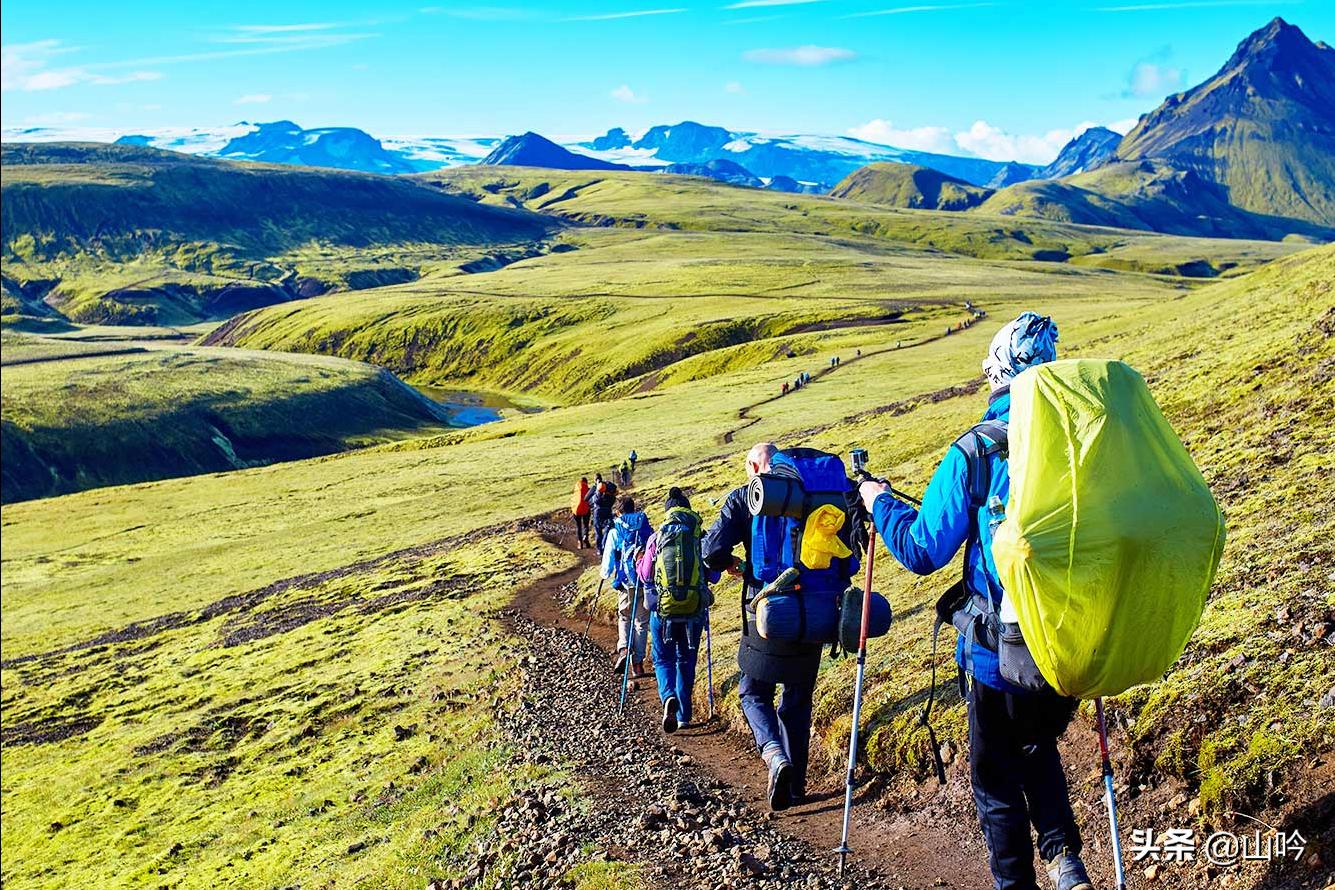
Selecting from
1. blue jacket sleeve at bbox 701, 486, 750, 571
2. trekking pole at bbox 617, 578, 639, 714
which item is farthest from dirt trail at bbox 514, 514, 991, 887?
blue jacket sleeve at bbox 701, 486, 750, 571

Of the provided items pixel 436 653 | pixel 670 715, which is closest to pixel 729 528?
pixel 670 715

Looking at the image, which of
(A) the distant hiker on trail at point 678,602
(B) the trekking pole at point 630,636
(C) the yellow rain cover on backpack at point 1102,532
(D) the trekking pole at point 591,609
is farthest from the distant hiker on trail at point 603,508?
(C) the yellow rain cover on backpack at point 1102,532

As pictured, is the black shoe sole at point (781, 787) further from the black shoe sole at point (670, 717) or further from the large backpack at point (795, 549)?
the black shoe sole at point (670, 717)

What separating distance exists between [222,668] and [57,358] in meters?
166

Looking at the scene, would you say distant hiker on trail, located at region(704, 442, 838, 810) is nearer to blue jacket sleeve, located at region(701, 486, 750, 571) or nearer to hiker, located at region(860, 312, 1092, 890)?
blue jacket sleeve, located at region(701, 486, 750, 571)

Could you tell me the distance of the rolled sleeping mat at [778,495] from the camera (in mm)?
11562

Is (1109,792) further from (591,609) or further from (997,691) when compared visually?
(591,609)

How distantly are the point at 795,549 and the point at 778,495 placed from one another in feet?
2.67

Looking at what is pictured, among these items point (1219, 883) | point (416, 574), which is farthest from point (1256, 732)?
point (416, 574)

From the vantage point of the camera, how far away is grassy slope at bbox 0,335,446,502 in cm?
13612

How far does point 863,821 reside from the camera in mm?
12602

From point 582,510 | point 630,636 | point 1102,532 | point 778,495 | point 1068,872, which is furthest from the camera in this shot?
point 582,510

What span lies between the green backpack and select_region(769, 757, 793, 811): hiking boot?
158 inches

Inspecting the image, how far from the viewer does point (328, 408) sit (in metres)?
157
